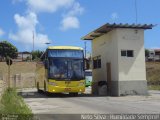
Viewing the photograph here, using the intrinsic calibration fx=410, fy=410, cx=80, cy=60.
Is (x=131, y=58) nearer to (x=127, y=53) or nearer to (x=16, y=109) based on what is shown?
(x=127, y=53)

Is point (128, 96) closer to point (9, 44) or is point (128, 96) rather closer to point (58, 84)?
point (58, 84)

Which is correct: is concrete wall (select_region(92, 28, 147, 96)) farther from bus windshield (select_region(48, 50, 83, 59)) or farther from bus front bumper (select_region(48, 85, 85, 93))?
bus front bumper (select_region(48, 85, 85, 93))

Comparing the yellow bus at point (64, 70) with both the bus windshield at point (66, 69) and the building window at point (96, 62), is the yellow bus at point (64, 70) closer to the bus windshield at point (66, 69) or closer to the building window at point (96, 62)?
the bus windshield at point (66, 69)

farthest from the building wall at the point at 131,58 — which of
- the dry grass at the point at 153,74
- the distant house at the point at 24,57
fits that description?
the distant house at the point at 24,57

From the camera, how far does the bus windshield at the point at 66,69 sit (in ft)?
95.8

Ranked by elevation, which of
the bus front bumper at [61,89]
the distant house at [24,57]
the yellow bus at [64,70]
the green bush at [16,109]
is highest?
the distant house at [24,57]

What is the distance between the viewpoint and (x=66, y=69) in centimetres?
2931

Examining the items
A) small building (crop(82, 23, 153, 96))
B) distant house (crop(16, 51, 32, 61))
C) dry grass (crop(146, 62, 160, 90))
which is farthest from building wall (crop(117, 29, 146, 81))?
A: distant house (crop(16, 51, 32, 61))

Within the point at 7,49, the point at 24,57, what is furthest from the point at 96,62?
the point at 24,57

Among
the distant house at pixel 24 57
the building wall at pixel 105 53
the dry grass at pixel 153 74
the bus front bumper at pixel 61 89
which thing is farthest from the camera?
the distant house at pixel 24 57

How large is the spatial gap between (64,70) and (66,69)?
6.4 inches

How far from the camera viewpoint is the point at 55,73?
29172 millimetres

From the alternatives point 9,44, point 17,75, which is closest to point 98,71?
point 17,75

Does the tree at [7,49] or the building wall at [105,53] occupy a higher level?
the tree at [7,49]
